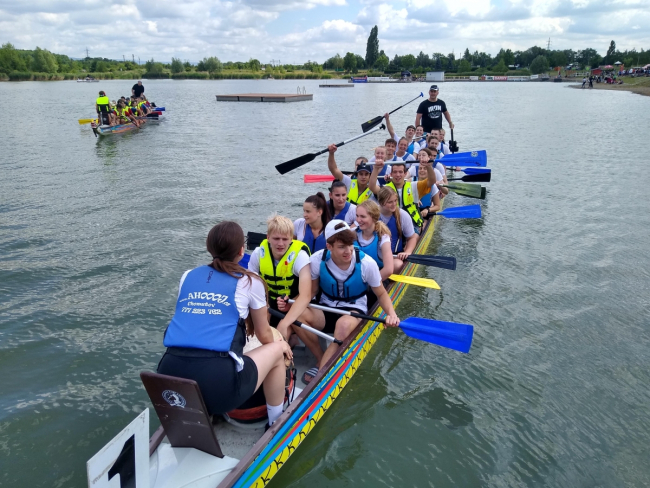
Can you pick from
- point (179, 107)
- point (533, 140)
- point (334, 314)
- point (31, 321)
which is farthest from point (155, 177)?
point (179, 107)

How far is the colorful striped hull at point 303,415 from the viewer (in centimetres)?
312

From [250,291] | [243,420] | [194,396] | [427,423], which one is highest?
[250,291]

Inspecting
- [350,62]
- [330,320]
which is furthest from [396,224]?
[350,62]

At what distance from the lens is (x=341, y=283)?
459cm

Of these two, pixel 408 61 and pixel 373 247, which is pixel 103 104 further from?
pixel 408 61

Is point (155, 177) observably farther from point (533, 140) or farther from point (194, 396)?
point (533, 140)

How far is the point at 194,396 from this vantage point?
2.80 m

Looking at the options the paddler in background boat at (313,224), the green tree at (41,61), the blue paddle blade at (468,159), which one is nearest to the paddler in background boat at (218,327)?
the paddler in background boat at (313,224)

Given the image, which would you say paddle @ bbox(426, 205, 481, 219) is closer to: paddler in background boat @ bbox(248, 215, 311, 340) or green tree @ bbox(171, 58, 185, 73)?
paddler in background boat @ bbox(248, 215, 311, 340)

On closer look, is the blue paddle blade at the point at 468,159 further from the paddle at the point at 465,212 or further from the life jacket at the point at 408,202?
the life jacket at the point at 408,202

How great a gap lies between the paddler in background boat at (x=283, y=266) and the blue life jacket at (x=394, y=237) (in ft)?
6.44

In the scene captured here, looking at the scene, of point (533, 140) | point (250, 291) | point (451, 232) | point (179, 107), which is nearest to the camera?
point (250, 291)

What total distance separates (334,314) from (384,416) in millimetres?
1127

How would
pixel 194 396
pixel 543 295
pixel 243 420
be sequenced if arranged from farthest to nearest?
pixel 543 295
pixel 243 420
pixel 194 396
